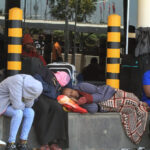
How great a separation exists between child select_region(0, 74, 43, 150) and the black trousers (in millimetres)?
183

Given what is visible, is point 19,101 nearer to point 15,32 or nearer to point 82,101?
point 82,101

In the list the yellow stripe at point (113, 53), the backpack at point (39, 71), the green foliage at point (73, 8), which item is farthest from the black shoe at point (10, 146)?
the green foliage at point (73, 8)

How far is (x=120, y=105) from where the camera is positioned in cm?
612

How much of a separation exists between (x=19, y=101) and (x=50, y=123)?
560 mm

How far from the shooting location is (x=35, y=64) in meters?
6.15

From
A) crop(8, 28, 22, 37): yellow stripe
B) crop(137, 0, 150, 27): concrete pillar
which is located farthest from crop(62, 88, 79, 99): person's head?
crop(137, 0, 150, 27): concrete pillar

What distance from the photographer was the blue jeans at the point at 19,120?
17.8 ft

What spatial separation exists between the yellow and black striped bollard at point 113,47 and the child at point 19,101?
6.02 feet

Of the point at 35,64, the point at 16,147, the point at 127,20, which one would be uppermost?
the point at 127,20

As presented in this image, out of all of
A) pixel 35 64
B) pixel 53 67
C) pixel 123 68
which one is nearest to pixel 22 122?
pixel 35 64

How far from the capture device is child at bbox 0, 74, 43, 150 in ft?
17.5

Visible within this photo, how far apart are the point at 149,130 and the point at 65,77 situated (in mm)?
1456

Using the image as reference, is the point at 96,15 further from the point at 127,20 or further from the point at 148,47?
the point at 148,47

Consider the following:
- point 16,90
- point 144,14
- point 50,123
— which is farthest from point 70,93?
point 144,14
